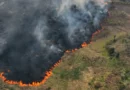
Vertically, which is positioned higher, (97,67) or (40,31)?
(40,31)

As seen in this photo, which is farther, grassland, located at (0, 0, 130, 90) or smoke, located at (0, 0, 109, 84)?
smoke, located at (0, 0, 109, 84)

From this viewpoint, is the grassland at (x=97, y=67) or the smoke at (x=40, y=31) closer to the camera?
the grassland at (x=97, y=67)

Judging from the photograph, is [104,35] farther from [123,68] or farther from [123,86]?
[123,86]

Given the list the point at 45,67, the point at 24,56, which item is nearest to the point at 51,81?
the point at 45,67

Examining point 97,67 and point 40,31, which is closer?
point 97,67

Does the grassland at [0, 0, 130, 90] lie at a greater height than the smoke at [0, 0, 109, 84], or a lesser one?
lesser
